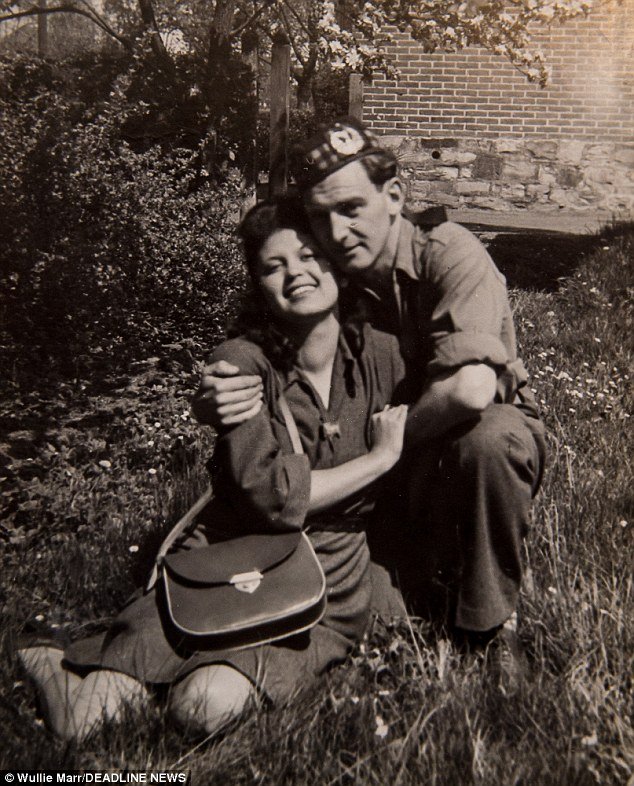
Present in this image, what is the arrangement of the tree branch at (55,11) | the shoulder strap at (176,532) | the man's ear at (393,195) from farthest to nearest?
the tree branch at (55,11) → the man's ear at (393,195) → the shoulder strap at (176,532)

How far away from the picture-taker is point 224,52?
7016 mm

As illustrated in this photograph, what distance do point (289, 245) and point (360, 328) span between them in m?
0.36

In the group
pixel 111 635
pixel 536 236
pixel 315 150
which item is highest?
pixel 315 150

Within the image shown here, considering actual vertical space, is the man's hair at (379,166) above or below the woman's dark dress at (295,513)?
above

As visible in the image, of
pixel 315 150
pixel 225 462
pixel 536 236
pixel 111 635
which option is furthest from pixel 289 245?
pixel 536 236

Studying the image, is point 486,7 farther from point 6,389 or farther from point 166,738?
point 166,738

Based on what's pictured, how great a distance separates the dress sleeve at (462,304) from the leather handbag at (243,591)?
69 cm

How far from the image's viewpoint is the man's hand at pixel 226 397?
2.12 metres

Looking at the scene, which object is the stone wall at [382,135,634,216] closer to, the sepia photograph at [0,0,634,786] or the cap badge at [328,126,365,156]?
the sepia photograph at [0,0,634,786]

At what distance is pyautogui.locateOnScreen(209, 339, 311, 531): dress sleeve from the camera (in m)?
2.11

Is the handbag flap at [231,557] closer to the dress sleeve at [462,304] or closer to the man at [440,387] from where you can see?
the man at [440,387]

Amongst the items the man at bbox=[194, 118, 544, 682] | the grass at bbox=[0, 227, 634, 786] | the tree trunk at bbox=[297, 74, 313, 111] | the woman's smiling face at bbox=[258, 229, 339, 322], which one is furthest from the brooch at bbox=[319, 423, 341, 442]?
the tree trunk at bbox=[297, 74, 313, 111]

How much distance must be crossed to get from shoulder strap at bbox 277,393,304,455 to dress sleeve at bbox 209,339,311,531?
50 millimetres

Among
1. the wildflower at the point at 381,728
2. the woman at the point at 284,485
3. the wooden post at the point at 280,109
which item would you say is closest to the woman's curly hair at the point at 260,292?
the woman at the point at 284,485
